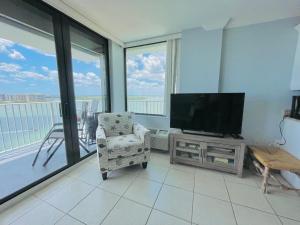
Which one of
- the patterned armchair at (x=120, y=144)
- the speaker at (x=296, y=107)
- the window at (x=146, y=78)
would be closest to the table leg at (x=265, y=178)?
the speaker at (x=296, y=107)

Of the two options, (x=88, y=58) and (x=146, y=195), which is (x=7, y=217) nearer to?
(x=146, y=195)

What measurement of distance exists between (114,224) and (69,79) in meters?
1.89

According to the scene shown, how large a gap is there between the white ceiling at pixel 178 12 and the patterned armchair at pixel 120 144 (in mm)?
1538

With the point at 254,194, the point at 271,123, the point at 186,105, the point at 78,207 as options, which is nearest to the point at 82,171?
the point at 78,207

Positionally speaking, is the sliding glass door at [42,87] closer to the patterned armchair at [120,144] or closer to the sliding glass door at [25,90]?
the sliding glass door at [25,90]

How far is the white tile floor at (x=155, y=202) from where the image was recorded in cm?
125

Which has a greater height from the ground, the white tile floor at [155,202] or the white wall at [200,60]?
the white wall at [200,60]

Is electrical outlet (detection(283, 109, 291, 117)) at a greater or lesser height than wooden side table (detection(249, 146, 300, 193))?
greater

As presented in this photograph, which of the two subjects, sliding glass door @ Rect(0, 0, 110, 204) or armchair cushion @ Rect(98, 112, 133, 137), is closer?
sliding glass door @ Rect(0, 0, 110, 204)

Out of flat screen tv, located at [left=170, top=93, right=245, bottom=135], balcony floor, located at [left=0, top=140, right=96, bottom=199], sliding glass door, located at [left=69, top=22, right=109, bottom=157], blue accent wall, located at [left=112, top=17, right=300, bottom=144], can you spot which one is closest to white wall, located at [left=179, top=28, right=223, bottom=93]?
blue accent wall, located at [left=112, top=17, right=300, bottom=144]

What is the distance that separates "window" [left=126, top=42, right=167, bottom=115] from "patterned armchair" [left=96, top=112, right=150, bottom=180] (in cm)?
74

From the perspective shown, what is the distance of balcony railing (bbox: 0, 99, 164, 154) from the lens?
89.4 inches

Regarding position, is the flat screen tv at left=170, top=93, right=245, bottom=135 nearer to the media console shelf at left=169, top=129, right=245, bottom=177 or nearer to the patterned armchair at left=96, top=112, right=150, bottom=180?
the media console shelf at left=169, top=129, right=245, bottom=177

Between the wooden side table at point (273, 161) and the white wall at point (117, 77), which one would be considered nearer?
the wooden side table at point (273, 161)
